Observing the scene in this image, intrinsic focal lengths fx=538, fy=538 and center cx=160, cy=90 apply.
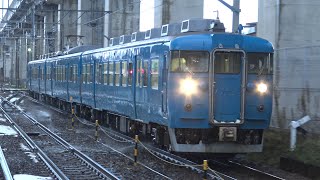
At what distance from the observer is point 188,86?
12.0 m

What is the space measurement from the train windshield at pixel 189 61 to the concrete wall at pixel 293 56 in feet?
11.3

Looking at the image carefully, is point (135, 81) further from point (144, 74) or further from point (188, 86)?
point (188, 86)

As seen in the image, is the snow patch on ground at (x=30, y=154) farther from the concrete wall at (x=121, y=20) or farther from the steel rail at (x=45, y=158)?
the concrete wall at (x=121, y=20)

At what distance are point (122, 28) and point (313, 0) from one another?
24.7m

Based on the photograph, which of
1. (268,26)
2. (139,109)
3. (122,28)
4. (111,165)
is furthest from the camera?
(122,28)

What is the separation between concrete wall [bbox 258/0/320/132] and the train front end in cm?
228

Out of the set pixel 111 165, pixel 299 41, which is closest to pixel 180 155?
pixel 111 165

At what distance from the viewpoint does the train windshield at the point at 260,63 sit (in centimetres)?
1238

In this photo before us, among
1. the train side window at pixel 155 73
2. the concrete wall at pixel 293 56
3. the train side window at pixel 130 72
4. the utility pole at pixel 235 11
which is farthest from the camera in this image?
the train side window at pixel 130 72

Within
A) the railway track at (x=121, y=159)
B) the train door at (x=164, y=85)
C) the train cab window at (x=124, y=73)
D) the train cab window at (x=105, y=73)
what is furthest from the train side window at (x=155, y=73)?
the train cab window at (x=105, y=73)

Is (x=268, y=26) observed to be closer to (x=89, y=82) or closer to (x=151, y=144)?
(x=151, y=144)

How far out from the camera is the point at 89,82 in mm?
22953

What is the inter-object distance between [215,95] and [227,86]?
13.9 inches

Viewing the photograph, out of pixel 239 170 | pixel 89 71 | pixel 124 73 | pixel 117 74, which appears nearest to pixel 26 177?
pixel 239 170
